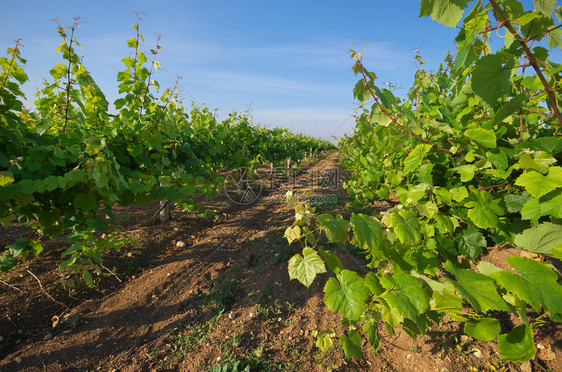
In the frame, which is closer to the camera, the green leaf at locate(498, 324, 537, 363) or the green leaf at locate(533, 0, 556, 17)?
the green leaf at locate(533, 0, 556, 17)

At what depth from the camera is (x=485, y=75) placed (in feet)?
2.47

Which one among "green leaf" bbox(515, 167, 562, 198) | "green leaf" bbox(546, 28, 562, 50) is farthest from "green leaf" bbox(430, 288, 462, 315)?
"green leaf" bbox(546, 28, 562, 50)

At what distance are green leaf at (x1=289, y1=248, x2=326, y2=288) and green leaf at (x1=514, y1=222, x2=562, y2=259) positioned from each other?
866 millimetres

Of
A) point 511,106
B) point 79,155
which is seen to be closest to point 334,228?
point 511,106

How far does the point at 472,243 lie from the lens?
1.45m

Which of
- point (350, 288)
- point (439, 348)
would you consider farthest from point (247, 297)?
point (350, 288)

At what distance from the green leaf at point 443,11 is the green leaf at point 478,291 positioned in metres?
0.78

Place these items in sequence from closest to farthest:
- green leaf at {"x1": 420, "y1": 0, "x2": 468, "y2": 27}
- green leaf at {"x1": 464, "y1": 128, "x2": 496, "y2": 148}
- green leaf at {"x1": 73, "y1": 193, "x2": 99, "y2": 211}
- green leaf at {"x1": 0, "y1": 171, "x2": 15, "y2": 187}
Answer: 1. green leaf at {"x1": 420, "y1": 0, "x2": 468, "y2": 27}
2. green leaf at {"x1": 464, "y1": 128, "x2": 496, "y2": 148}
3. green leaf at {"x1": 0, "y1": 171, "x2": 15, "y2": 187}
4. green leaf at {"x1": 73, "y1": 193, "x2": 99, "y2": 211}

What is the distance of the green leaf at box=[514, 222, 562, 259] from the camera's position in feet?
3.12

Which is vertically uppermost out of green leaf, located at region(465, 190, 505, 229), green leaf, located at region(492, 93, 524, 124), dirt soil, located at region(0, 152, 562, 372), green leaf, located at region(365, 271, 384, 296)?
green leaf, located at region(492, 93, 524, 124)

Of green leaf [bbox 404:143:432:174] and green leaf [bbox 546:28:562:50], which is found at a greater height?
green leaf [bbox 546:28:562:50]

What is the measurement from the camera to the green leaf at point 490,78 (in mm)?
729

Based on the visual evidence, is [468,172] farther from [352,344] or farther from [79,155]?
[79,155]

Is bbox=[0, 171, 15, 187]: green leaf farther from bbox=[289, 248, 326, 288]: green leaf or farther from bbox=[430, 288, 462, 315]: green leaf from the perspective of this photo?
bbox=[430, 288, 462, 315]: green leaf
